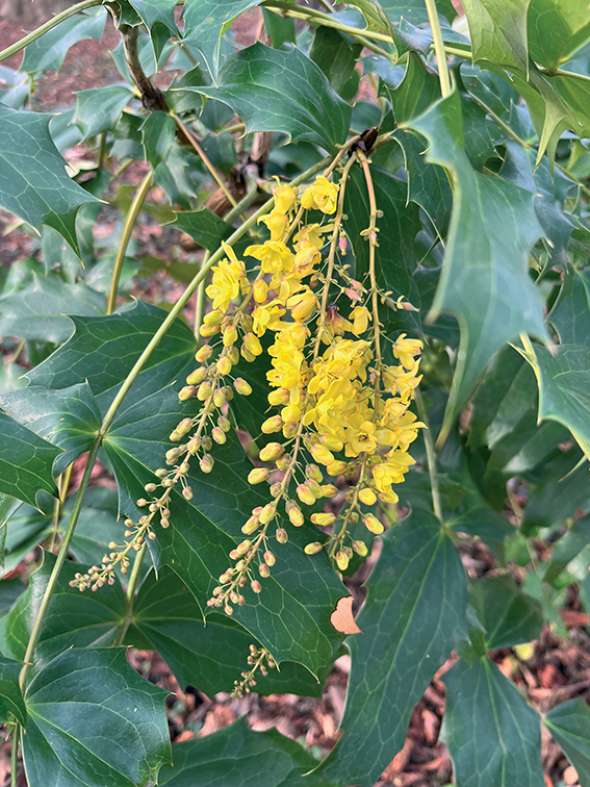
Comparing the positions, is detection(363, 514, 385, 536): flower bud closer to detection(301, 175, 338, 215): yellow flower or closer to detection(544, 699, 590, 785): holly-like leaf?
detection(301, 175, 338, 215): yellow flower

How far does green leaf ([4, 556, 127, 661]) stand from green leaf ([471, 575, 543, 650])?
764 mm

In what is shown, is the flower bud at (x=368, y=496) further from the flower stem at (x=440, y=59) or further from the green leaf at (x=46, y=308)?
the green leaf at (x=46, y=308)

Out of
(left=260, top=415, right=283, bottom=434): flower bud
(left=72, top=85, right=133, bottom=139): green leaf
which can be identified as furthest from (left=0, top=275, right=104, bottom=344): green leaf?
(left=260, top=415, right=283, bottom=434): flower bud

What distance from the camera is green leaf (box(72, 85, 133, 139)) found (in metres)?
1.23

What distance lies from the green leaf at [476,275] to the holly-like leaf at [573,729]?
111 centimetres

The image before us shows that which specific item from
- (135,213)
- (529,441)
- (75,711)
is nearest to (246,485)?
(75,711)

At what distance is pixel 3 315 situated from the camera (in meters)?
1.45

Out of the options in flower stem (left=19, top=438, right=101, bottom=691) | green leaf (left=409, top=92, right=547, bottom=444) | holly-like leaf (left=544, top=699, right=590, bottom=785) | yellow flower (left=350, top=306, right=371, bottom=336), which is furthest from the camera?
holly-like leaf (left=544, top=699, right=590, bottom=785)

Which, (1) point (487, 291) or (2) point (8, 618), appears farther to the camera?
(2) point (8, 618)

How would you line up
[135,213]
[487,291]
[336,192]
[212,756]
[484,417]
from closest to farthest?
1. [487,291]
2. [336,192]
3. [212,756]
4. [135,213]
5. [484,417]

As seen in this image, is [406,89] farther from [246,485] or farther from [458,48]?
[246,485]

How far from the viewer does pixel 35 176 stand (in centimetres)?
89

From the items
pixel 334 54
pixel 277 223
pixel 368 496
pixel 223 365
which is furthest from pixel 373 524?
pixel 334 54

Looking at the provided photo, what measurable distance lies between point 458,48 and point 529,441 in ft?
2.61
